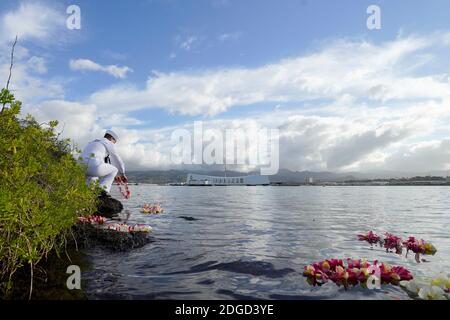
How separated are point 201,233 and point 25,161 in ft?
41.7

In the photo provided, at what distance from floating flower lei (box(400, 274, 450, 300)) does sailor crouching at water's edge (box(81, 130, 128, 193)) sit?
687 inches

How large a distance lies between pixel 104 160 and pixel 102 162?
917 millimetres

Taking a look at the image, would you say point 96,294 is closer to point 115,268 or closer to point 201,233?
point 115,268

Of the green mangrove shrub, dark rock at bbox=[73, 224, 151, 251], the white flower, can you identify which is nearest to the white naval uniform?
dark rock at bbox=[73, 224, 151, 251]

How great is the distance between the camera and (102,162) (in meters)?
22.4

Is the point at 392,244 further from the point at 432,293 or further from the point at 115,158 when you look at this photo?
the point at 115,158

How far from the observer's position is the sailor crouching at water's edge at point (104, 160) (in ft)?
71.7

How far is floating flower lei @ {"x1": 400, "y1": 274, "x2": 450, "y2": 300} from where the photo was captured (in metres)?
8.86

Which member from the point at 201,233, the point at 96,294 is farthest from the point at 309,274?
the point at 201,233

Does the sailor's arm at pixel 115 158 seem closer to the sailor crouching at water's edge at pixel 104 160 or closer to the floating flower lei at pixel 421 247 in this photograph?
the sailor crouching at water's edge at pixel 104 160

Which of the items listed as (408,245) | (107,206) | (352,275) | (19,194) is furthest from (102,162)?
(408,245)

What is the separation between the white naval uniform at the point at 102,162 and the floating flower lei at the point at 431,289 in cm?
1746

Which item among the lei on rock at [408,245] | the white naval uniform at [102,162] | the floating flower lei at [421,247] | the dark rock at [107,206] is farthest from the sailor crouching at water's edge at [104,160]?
the floating flower lei at [421,247]
